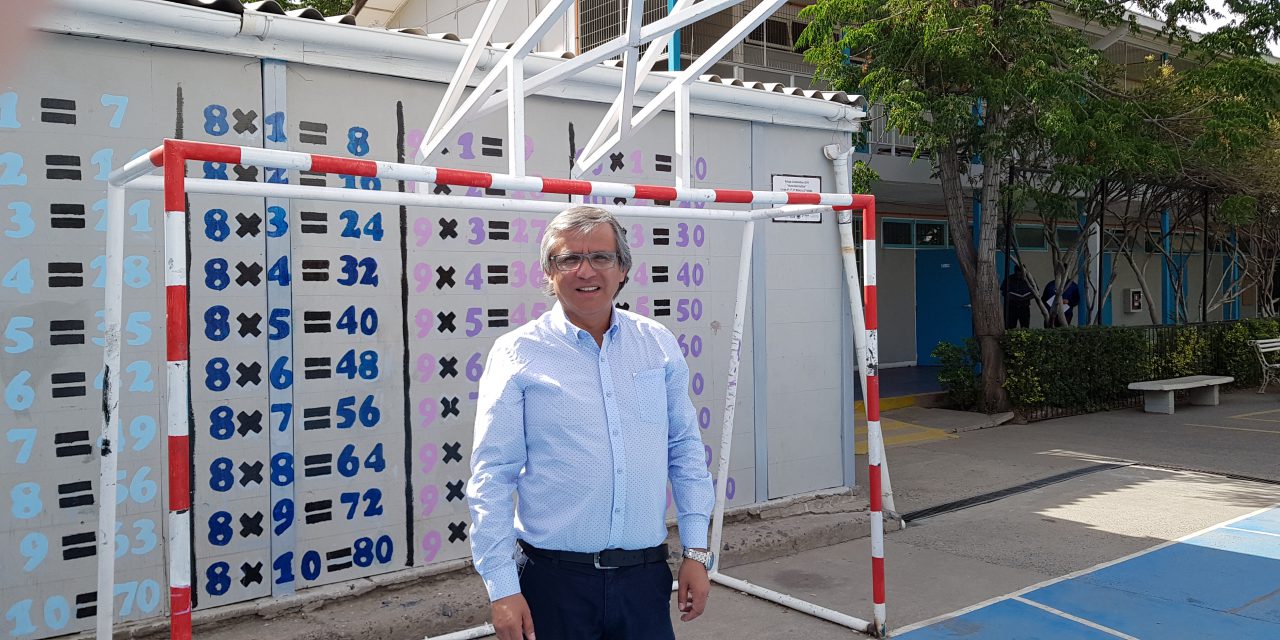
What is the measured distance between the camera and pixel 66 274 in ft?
14.4

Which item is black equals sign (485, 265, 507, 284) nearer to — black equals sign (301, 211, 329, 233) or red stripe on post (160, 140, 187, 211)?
black equals sign (301, 211, 329, 233)

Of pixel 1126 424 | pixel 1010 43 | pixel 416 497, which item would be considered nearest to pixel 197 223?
pixel 416 497

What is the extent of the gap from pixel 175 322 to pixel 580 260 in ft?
3.89

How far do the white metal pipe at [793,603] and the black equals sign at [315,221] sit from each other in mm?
2905

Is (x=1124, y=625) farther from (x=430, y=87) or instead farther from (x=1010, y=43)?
(x=1010, y=43)

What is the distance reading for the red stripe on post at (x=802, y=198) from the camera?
4613 millimetres

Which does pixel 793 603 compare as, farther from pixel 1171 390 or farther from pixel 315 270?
pixel 1171 390

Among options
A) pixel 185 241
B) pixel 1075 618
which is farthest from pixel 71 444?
pixel 1075 618

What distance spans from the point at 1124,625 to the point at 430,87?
4580 mm

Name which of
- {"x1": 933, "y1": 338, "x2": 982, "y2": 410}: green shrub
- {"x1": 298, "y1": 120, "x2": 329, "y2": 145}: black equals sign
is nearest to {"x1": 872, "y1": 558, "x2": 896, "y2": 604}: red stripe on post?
{"x1": 298, "y1": 120, "x2": 329, "y2": 145}: black equals sign

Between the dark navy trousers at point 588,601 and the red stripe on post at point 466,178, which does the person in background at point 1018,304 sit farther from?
the dark navy trousers at point 588,601

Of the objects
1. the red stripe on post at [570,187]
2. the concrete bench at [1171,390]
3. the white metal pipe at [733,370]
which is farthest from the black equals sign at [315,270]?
the concrete bench at [1171,390]

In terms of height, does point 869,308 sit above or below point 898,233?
below

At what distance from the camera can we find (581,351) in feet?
9.20
